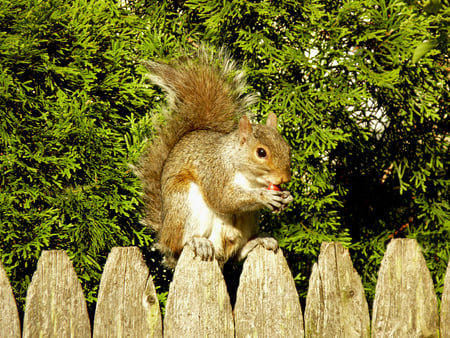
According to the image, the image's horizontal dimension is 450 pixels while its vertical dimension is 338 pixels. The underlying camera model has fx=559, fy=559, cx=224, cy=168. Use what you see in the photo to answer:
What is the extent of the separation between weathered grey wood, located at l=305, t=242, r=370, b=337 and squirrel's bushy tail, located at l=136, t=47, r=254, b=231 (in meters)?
0.55

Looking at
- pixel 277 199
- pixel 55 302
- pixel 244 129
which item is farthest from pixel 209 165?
pixel 55 302

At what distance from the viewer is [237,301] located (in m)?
1.20

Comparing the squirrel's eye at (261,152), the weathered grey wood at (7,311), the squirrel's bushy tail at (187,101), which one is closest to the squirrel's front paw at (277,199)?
the squirrel's eye at (261,152)

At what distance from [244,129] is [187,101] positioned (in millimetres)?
248

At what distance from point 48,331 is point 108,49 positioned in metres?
0.73

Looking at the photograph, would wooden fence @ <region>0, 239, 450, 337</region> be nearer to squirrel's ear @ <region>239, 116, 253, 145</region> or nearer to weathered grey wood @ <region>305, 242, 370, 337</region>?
weathered grey wood @ <region>305, 242, 370, 337</region>

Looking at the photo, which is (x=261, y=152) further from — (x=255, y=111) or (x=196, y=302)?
(x=196, y=302)

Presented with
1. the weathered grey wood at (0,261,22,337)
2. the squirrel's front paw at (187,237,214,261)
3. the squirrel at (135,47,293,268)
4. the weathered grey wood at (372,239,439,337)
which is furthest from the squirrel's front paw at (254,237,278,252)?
the weathered grey wood at (0,261,22,337)

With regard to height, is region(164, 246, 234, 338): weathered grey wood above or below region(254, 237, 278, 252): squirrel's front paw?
below

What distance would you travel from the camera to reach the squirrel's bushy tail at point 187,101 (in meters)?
1.56

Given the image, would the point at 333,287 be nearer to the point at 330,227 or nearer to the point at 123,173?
the point at 330,227

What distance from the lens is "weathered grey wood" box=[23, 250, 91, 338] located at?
3.64 feet

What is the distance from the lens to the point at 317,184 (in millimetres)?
1550

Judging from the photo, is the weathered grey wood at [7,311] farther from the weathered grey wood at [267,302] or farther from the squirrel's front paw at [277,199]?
the squirrel's front paw at [277,199]
